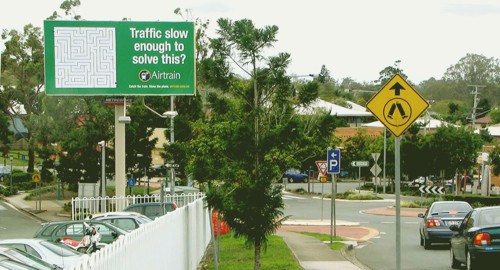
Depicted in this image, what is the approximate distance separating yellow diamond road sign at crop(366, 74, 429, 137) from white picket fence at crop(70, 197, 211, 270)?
3.74m

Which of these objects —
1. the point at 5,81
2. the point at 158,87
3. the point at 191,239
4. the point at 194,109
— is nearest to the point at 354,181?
the point at 5,81

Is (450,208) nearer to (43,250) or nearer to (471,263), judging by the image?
(471,263)

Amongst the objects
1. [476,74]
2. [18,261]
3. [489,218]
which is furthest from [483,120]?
[18,261]

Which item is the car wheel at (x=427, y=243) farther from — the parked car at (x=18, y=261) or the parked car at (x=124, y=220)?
the parked car at (x=18, y=261)

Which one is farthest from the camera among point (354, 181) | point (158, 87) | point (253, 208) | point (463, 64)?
point (463, 64)

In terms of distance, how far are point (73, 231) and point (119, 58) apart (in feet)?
52.6

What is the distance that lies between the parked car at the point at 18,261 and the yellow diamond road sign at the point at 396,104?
5363 mm

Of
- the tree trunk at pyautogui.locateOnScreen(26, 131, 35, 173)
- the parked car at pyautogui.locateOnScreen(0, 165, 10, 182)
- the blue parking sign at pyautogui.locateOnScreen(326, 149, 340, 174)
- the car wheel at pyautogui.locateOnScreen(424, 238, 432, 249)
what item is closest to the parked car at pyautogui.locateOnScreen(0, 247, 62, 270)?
the car wheel at pyautogui.locateOnScreen(424, 238, 432, 249)

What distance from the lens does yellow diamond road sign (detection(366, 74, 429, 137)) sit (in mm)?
13562

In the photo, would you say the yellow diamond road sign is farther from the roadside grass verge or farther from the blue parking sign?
the blue parking sign

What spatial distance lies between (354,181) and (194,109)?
152 feet

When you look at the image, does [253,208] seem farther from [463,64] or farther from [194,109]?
[463,64]

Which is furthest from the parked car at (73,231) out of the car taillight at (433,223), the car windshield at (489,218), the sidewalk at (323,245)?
the car windshield at (489,218)

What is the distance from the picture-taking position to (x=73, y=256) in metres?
16.4
